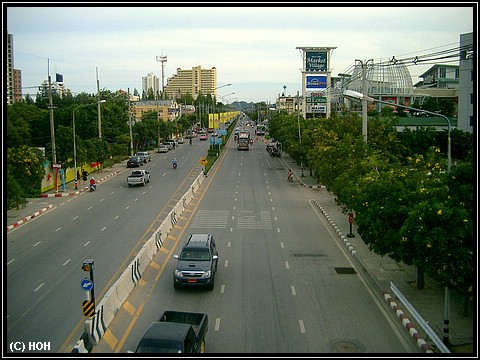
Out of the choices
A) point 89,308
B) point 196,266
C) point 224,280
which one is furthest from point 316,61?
point 89,308

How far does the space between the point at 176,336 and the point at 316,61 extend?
7944 centimetres

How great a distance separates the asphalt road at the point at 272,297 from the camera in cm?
1398

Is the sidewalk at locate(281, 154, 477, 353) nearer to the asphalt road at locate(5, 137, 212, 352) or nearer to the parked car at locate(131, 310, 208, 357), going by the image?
the parked car at locate(131, 310, 208, 357)

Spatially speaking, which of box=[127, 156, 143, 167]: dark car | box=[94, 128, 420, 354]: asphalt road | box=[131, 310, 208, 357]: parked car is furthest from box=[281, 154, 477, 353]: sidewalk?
box=[127, 156, 143, 167]: dark car

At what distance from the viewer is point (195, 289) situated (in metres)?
18.2

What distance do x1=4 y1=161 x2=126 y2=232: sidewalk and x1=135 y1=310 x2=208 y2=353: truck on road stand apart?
1701cm

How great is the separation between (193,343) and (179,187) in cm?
3208

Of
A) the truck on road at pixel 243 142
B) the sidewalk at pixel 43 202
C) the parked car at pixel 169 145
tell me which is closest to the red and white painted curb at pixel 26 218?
the sidewalk at pixel 43 202

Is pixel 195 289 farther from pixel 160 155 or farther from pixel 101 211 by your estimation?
pixel 160 155

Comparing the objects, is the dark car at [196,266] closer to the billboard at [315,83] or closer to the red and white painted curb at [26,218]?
Answer: the red and white painted curb at [26,218]

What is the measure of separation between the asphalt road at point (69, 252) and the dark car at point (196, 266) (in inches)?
103
